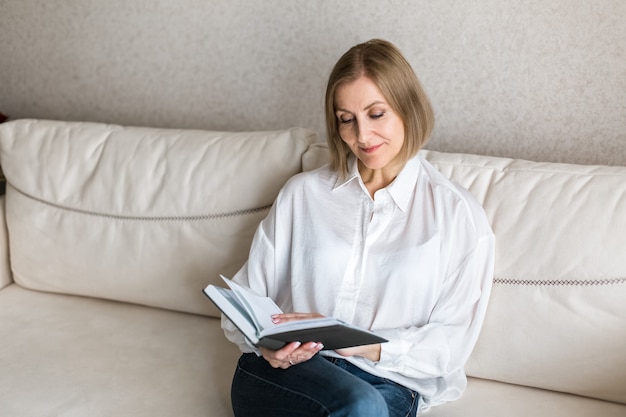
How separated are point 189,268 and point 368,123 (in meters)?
0.73

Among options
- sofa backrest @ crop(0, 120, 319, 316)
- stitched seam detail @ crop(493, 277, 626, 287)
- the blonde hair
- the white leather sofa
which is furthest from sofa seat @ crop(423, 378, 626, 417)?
sofa backrest @ crop(0, 120, 319, 316)

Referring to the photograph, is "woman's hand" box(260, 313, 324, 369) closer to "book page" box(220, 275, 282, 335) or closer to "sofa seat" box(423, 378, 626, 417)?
"book page" box(220, 275, 282, 335)

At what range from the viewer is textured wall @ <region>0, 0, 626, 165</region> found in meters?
1.92

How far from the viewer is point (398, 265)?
5.25 ft

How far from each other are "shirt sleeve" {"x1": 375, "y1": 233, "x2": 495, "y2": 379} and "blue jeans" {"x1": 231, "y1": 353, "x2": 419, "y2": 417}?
63 mm

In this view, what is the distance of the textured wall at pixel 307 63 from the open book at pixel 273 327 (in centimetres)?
87

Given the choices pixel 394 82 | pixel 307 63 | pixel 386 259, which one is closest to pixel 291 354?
pixel 386 259

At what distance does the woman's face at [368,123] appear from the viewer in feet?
5.30

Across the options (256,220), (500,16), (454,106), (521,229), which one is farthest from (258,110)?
(521,229)

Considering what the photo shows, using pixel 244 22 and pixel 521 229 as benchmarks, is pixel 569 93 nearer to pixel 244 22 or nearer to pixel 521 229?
pixel 521 229

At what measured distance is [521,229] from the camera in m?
1.72

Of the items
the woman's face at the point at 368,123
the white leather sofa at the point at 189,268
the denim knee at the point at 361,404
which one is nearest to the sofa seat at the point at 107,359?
the white leather sofa at the point at 189,268

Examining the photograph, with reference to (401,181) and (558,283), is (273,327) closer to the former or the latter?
(401,181)

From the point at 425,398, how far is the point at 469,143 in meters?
0.76
